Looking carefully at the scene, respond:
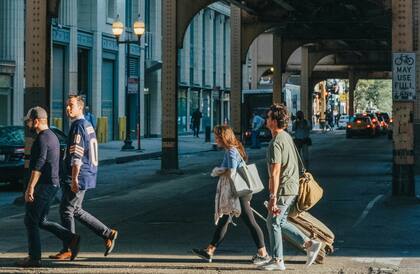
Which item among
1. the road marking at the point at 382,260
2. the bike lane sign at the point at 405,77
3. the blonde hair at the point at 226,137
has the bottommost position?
the road marking at the point at 382,260

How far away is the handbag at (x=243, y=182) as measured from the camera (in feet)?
34.9

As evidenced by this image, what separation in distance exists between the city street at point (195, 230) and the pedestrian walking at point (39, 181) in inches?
14.4

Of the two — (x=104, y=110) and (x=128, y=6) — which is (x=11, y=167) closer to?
(x=104, y=110)

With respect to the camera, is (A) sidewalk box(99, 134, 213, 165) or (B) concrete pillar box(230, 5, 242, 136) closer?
(A) sidewalk box(99, 134, 213, 165)

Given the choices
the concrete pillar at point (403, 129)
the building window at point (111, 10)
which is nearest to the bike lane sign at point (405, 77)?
the concrete pillar at point (403, 129)

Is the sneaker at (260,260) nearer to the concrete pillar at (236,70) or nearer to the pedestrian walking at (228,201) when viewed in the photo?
the pedestrian walking at (228,201)

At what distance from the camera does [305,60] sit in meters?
70.1

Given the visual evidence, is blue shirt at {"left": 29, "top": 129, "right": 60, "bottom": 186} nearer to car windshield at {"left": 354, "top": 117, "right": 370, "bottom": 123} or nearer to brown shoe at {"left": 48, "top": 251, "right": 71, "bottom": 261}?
brown shoe at {"left": 48, "top": 251, "right": 71, "bottom": 261}

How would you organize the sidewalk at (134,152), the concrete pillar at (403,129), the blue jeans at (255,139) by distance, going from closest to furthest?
1. the concrete pillar at (403,129)
2. the sidewalk at (134,152)
3. the blue jeans at (255,139)

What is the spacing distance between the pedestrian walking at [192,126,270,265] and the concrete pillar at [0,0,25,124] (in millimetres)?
27829

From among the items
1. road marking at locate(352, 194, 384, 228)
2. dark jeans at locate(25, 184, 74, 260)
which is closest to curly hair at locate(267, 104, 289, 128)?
dark jeans at locate(25, 184, 74, 260)

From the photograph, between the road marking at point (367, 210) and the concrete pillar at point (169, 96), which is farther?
the concrete pillar at point (169, 96)

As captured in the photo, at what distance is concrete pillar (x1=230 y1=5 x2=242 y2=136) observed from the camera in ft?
129

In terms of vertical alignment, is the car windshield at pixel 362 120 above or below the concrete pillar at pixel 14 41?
below
